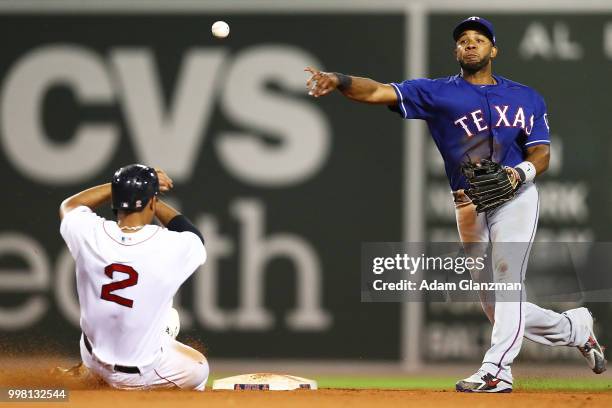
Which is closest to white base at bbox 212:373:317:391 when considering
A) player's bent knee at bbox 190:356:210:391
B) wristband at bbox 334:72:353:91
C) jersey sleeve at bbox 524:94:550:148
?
player's bent knee at bbox 190:356:210:391

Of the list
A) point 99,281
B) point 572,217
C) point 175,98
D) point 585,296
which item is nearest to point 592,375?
point 585,296

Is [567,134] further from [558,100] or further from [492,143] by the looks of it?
[492,143]

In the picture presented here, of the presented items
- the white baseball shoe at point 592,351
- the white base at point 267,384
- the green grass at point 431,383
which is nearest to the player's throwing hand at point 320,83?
the white base at point 267,384

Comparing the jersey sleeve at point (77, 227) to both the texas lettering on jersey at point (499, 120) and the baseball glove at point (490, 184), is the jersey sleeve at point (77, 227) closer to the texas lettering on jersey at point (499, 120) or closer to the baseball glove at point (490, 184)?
the baseball glove at point (490, 184)

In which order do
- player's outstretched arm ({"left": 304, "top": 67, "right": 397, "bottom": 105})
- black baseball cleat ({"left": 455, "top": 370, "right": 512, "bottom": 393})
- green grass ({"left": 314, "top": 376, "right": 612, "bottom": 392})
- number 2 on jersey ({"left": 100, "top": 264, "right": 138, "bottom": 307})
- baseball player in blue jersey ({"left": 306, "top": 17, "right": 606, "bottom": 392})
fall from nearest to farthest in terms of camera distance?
1. number 2 on jersey ({"left": 100, "top": 264, "right": 138, "bottom": 307})
2. black baseball cleat ({"left": 455, "top": 370, "right": 512, "bottom": 393})
3. player's outstretched arm ({"left": 304, "top": 67, "right": 397, "bottom": 105})
4. baseball player in blue jersey ({"left": 306, "top": 17, "right": 606, "bottom": 392})
5. green grass ({"left": 314, "top": 376, "right": 612, "bottom": 392})

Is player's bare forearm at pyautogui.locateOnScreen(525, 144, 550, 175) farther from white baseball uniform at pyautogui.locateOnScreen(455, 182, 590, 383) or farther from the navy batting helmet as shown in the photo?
the navy batting helmet

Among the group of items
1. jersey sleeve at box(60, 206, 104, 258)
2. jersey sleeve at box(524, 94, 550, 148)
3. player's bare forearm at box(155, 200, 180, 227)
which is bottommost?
jersey sleeve at box(60, 206, 104, 258)
